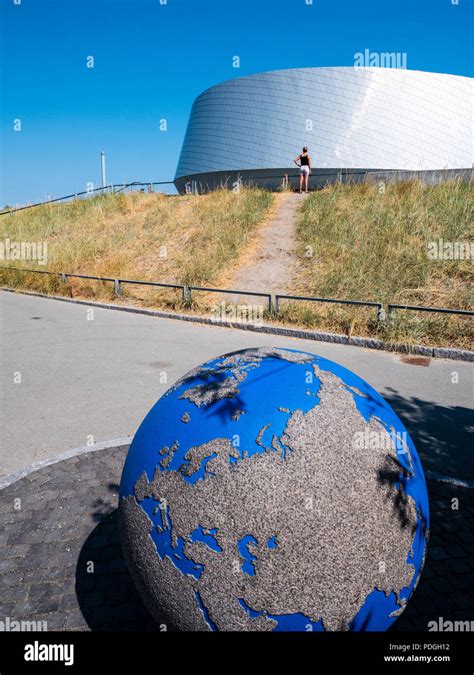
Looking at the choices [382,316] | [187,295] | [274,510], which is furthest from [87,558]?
[187,295]

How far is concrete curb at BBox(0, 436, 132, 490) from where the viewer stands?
495 cm

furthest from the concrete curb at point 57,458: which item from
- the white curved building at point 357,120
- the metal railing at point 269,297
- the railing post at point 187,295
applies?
the white curved building at point 357,120

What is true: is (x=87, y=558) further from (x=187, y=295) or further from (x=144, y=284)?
(x=144, y=284)

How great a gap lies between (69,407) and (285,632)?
540 cm

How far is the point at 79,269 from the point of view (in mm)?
20297

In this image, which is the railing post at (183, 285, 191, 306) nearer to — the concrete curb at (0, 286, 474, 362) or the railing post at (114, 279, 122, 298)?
the concrete curb at (0, 286, 474, 362)

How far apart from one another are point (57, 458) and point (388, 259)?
12084 millimetres

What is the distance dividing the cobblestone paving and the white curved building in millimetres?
37198

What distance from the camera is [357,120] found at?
3772 cm

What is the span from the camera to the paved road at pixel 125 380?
5.95 m

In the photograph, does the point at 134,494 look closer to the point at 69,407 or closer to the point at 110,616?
the point at 110,616

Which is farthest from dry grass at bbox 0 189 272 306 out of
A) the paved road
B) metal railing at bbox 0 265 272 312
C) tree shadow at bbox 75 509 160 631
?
tree shadow at bbox 75 509 160 631

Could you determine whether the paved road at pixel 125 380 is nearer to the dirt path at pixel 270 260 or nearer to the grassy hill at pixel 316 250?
the grassy hill at pixel 316 250

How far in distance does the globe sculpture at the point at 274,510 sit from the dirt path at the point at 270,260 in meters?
12.8
